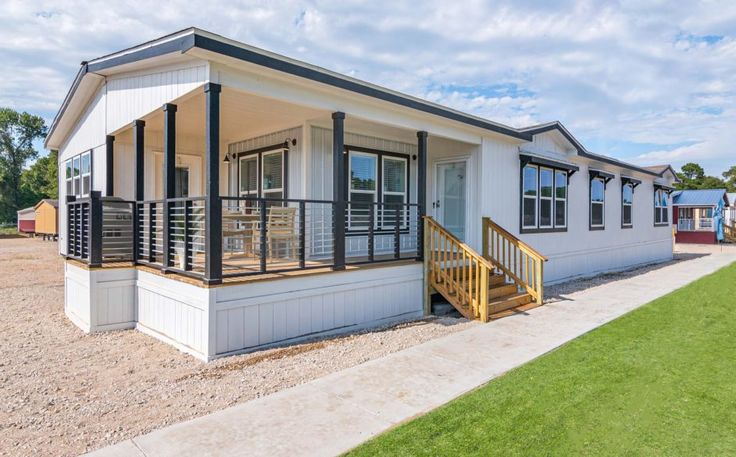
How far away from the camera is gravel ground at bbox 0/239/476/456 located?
331cm

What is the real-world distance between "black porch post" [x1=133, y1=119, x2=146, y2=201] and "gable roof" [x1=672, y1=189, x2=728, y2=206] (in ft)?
109

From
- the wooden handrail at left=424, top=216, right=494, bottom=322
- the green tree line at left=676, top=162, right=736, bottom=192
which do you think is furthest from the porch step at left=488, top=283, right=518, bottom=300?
the green tree line at left=676, top=162, right=736, bottom=192

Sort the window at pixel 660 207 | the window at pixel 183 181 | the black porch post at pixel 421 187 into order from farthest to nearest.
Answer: the window at pixel 660 207 < the window at pixel 183 181 < the black porch post at pixel 421 187

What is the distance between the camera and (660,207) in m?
17.8

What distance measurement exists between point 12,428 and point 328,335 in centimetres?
336

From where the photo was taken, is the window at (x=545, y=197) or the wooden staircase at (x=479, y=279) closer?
the wooden staircase at (x=479, y=279)

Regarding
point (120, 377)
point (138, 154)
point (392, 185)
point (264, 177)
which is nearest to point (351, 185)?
point (392, 185)

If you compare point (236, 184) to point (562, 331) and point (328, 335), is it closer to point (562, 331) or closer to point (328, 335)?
point (328, 335)

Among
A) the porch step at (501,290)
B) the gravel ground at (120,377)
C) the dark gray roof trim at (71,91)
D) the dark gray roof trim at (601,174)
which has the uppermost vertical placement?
the dark gray roof trim at (71,91)

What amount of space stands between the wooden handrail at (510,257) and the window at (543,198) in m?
1.40

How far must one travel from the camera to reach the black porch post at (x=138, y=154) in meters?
6.77

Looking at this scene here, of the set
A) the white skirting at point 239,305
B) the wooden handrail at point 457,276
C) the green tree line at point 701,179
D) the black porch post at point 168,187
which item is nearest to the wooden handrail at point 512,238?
the wooden handrail at point 457,276

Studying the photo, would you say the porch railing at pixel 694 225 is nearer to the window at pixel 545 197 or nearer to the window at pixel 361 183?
the window at pixel 545 197

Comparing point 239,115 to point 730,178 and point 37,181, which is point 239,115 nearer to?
point 37,181
